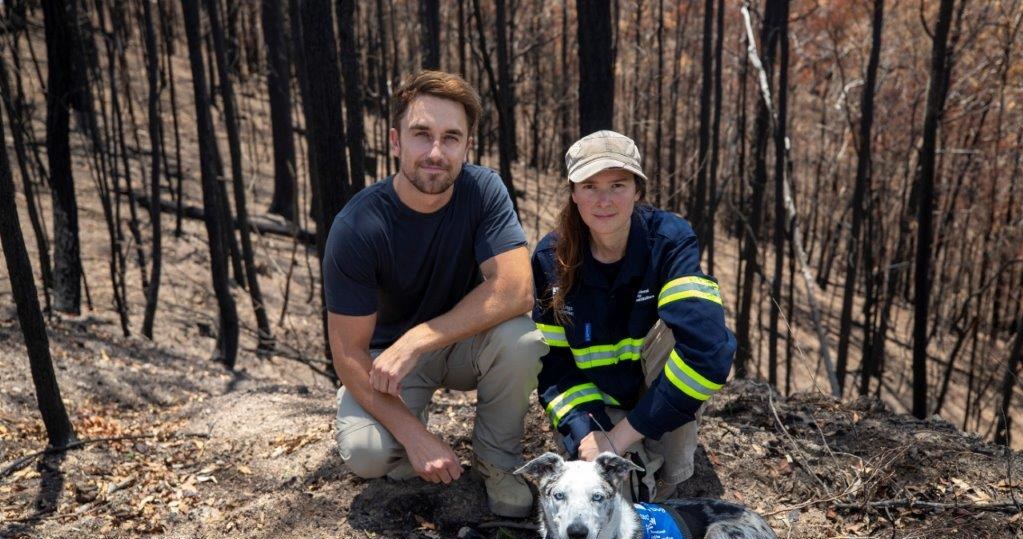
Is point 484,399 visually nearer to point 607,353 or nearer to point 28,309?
point 607,353

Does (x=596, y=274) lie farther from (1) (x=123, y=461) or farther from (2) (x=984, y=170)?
(2) (x=984, y=170)

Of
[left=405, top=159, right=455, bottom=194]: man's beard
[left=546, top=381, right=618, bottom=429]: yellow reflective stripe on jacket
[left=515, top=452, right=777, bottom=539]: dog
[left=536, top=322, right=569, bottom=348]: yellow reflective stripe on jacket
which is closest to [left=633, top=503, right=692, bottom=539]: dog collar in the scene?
[left=515, top=452, right=777, bottom=539]: dog

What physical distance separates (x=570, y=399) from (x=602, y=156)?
3.57 ft

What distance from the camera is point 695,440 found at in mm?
3664

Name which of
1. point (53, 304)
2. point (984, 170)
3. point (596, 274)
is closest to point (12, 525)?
point (596, 274)

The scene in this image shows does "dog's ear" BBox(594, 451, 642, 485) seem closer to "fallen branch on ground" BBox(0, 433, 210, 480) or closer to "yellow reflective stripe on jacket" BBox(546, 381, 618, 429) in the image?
"yellow reflective stripe on jacket" BBox(546, 381, 618, 429)

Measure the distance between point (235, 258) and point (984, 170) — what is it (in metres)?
12.0

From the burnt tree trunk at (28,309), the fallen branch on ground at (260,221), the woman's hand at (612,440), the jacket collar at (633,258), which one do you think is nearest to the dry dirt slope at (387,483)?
the burnt tree trunk at (28,309)

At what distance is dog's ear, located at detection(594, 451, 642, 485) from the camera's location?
2.86 metres

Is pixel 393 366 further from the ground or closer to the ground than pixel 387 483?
further from the ground

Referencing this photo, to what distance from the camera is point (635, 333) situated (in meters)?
3.50

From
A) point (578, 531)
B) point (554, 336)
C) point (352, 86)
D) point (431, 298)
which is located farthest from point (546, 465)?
point (352, 86)

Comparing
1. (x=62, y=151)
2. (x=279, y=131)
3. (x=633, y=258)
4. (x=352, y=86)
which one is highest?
(x=352, y=86)

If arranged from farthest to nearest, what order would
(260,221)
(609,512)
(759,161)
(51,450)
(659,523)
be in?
(260,221)
(759,161)
(51,450)
(659,523)
(609,512)
